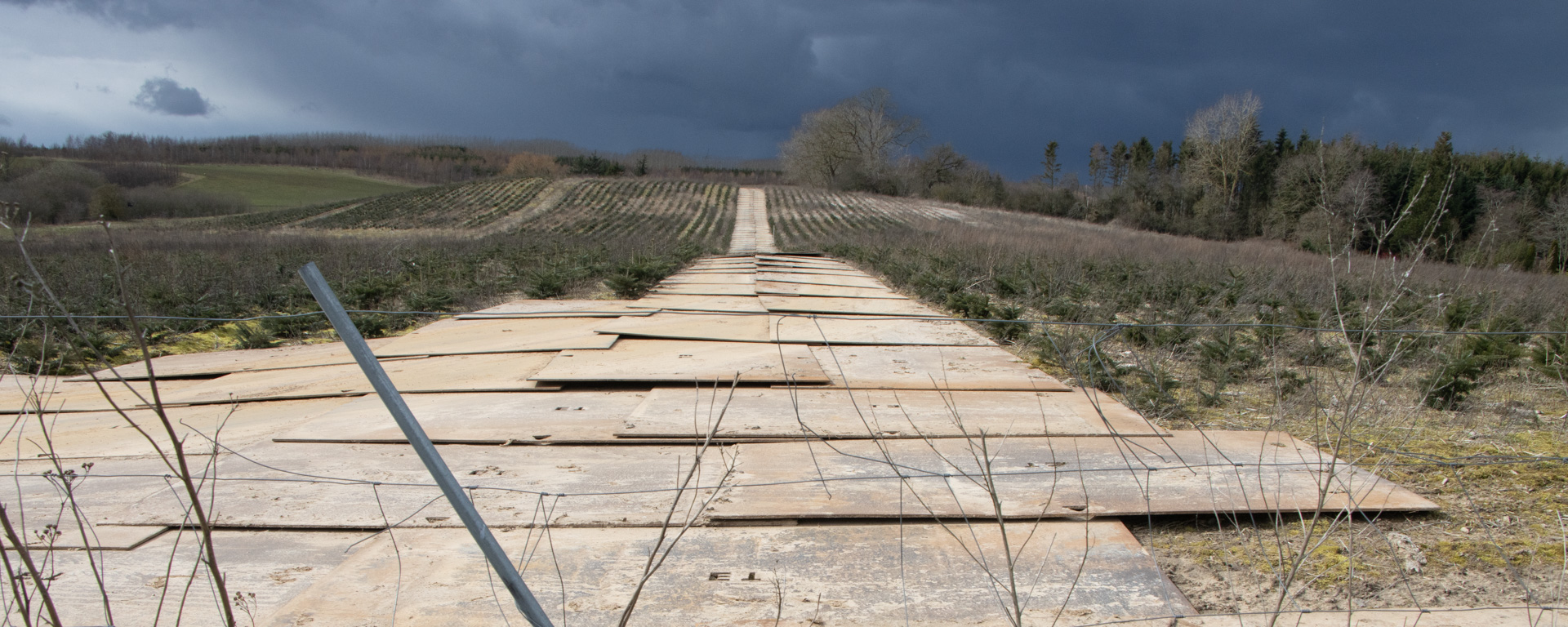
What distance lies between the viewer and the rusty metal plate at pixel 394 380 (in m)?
5.33

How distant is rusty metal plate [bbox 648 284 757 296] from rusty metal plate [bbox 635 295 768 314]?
1.03 feet

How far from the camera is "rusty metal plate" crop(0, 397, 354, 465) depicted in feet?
13.9

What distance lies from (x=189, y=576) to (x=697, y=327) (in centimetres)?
518

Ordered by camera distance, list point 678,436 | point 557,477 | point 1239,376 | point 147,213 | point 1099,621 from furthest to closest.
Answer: point 147,213 → point 1239,376 → point 678,436 → point 557,477 → point 1099,621

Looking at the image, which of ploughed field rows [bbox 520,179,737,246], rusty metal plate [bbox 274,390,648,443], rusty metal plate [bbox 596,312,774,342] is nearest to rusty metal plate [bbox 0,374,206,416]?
rusty metal plate [bbox 274,390,648,443]

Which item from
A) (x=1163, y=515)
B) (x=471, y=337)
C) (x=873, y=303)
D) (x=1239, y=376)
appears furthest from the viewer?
(x=873, y=303)

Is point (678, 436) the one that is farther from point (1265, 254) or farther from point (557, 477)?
point (1265, 254)

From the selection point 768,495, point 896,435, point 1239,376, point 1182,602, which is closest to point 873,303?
point 1239,376

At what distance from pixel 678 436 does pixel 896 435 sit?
1212 mm

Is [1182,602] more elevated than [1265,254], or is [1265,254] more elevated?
[1265,254]

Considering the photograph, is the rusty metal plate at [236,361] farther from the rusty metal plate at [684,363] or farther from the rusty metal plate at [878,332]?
the rusty metal plate at [878,332]

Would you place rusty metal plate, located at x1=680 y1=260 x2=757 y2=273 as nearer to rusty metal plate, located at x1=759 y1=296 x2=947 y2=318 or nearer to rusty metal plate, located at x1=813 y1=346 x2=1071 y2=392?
rusty metal plate, located at x1=759 y1=296 x2=947 y2=318

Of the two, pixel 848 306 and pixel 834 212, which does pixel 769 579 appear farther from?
pixel 834 212

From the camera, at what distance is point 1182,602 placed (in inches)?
102
